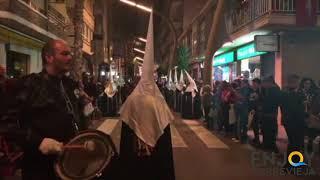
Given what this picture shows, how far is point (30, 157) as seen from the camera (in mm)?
3762

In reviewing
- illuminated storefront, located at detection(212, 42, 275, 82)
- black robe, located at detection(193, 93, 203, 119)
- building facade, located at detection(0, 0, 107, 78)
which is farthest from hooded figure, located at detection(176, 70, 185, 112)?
building facade, located at detection(0, 0, 107, 78)

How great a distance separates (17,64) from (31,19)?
3520 mm

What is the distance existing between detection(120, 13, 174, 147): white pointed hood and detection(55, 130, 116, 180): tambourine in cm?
196

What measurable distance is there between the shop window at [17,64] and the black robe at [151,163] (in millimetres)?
17825

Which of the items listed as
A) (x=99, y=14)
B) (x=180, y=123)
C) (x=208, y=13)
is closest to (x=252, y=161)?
(x=180, y=123)

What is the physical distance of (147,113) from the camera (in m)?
5.84

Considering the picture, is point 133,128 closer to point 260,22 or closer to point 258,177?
point 258,177

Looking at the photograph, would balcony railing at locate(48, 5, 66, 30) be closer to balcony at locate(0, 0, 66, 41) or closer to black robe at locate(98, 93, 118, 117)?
balcony at locate(0, 0, 66, 41)

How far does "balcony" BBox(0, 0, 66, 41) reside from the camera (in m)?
19.3

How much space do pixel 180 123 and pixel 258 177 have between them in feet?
40.1

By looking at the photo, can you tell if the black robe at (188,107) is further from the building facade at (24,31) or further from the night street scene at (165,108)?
the building facade at (24,31)

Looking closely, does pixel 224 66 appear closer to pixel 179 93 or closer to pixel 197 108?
pixel 179 93

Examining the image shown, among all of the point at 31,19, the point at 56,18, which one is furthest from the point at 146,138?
the point at 56,18

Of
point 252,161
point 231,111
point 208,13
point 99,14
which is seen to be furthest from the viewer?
point 99,14
